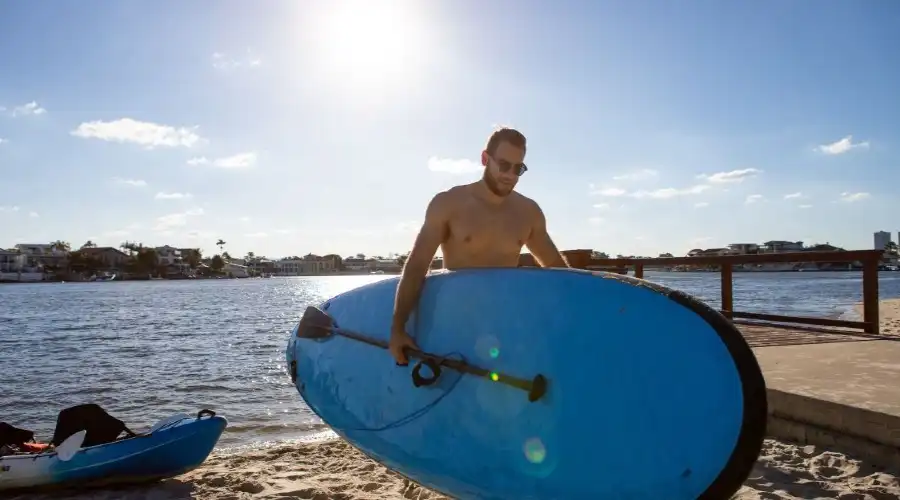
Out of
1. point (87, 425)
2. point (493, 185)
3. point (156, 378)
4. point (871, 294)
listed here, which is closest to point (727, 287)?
point (871, 294)

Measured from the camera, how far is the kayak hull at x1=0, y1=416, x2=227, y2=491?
4.90 m

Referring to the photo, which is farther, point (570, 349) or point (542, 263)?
point (542, 263)

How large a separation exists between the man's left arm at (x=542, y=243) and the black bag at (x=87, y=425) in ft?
13.4

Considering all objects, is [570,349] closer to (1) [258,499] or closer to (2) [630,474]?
(2) [630,474]

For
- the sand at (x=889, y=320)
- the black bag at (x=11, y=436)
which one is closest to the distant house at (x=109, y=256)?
the sand at (x=889, y=320)

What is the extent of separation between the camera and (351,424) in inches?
141

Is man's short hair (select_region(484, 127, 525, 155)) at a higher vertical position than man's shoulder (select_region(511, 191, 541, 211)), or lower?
higher

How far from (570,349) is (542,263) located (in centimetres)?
128

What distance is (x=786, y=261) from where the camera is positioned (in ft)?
25.0

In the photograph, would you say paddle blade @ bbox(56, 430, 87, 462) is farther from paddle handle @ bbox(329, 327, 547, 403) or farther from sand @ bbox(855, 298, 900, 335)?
sand @ bbox(855, 298, 900, 335)

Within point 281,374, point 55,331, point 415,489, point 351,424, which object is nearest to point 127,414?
point 281,374

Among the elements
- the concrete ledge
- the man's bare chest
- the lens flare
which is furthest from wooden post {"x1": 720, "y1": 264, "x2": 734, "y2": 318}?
the lens flare

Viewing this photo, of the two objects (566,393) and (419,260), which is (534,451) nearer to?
(566,393)

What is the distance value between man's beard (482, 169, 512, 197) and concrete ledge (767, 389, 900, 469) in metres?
2.63
